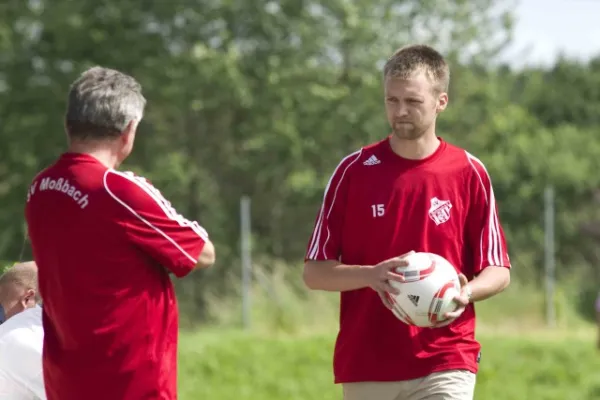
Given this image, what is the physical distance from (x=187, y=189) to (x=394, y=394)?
2115 centimetres

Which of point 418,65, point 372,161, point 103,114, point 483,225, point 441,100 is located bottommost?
point 483,225

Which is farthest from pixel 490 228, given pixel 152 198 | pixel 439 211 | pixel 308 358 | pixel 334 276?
pixel 308 358

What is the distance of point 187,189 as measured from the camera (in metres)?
26.7

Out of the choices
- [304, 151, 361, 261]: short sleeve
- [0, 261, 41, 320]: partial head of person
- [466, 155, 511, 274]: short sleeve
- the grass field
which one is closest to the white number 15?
[304, 151, 361, 261]: short sleeve

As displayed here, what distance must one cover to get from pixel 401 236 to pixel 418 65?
2.60 feet

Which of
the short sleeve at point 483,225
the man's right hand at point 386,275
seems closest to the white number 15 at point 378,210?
the man's right hand at point 386,275

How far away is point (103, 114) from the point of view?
15.1 ft

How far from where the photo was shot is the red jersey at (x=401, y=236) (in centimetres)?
572

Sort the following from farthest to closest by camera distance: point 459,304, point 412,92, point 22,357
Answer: point 412,92
point 459,304
point 22,357

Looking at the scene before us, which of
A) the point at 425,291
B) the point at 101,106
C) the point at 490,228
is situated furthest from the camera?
the point at 490,228

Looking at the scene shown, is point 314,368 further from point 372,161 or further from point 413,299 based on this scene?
point 413,299

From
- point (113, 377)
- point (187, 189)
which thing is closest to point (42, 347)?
point (113, 377)

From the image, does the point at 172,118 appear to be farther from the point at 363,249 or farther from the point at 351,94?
the point at 363,249

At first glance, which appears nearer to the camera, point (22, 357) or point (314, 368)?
point (22, 357)
